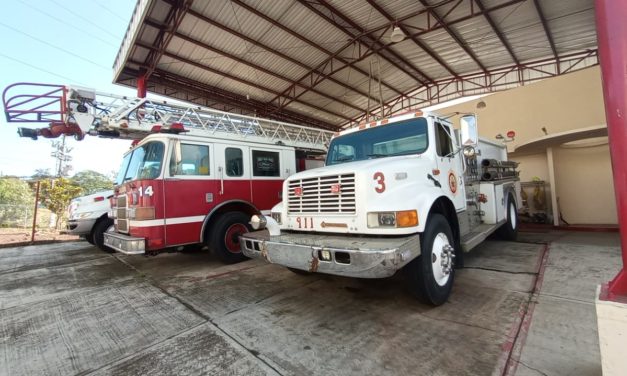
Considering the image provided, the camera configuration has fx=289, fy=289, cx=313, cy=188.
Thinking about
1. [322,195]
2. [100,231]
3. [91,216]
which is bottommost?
[100,231]

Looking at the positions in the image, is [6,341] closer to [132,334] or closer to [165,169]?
[132,334]

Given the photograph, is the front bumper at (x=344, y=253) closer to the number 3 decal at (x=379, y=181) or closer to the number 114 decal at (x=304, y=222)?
the number 114 decal at (x=304, y=222)

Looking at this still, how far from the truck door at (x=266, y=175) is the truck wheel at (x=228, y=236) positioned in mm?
532

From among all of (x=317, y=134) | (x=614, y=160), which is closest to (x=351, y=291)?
(x=614, y=160)

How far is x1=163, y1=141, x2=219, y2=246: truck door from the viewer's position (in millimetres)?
4754

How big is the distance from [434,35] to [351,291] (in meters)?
11.7

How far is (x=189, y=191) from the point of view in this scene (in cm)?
500

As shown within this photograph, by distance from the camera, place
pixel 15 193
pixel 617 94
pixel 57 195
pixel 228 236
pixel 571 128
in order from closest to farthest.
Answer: pixel 617 94
pixel 228 236
pixel 571 128
pixel 57 195
pixel 15 193

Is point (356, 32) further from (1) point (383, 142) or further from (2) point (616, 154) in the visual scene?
(2) point (616, 154)

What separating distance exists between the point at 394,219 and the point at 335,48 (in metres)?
11.2

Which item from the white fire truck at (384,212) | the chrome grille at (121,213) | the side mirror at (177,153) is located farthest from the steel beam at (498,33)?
the chrome grille at (121,213)

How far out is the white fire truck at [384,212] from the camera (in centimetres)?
265

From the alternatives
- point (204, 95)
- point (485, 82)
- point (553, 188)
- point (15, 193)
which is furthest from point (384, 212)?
point (15, 193)

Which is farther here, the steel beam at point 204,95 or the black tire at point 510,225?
the steel beam at point 204,95
